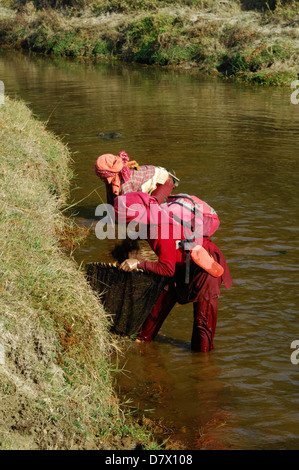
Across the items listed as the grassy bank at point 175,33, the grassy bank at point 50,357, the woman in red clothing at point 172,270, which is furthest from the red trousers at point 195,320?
the grassy bank at point 175,33

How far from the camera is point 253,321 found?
17.7 ft

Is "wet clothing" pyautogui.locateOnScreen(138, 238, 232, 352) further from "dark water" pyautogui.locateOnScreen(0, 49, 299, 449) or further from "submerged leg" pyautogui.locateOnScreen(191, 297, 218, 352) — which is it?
"dark water" pyautogui.locateOnScreen(0, 49, 299, 449)

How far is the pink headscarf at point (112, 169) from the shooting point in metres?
6.14

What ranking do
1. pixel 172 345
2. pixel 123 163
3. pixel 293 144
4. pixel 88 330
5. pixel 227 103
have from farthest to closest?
1. pixel 227 103
2. pixel 293 144
3. pixel 123 163
4. pixel 172 345
5. pixel 88 330

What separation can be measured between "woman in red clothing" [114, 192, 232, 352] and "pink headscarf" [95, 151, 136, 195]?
1.49 m

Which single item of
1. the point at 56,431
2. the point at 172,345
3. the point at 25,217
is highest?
the point at 25,217

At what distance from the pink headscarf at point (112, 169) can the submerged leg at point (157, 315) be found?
1768 mm

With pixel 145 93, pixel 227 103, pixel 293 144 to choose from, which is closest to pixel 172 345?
pixel 293 144

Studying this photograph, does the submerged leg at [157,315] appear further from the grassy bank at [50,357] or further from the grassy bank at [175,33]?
the grassy bank at [175,33]

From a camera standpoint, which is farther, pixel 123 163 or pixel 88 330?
pixel 123 163

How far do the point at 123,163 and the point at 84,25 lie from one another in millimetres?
25283

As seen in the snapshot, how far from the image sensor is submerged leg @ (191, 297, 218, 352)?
15.2 feet

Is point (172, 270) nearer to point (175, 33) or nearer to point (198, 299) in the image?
point (198, 299)
